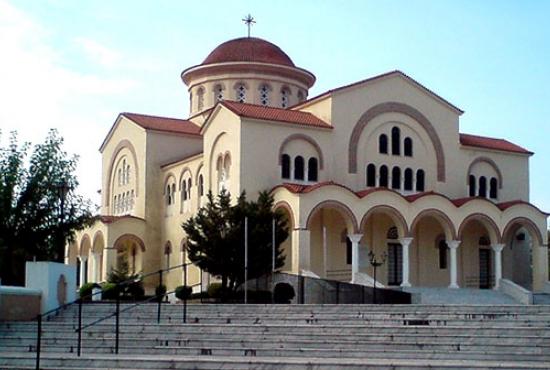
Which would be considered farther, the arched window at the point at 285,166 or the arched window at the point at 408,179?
the arched window at the point at 408,179

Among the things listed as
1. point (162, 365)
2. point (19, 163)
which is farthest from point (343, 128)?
point (162, 365)

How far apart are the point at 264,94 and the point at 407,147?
9936mm

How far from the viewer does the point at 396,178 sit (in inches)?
1746

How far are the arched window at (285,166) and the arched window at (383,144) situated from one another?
198 inches

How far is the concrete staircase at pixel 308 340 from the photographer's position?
54.2ft

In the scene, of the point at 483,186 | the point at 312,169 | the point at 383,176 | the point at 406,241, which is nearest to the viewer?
the point at 406,241

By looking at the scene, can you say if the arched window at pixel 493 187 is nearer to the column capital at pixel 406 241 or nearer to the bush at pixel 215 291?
the column capital at pixel 406 241

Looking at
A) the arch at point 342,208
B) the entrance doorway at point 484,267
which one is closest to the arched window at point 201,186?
the arch at point 342,208

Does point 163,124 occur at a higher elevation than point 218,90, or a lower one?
lower

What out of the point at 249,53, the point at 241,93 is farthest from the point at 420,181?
the point at 249,53

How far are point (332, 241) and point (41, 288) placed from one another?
18350mm

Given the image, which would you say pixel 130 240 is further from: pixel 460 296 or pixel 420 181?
pixel 460 296

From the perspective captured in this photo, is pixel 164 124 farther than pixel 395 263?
Yes

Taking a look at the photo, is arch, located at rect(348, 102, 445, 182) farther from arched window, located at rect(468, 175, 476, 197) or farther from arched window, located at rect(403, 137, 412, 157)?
arched window, located at rect(468, 175, 476, 197)
